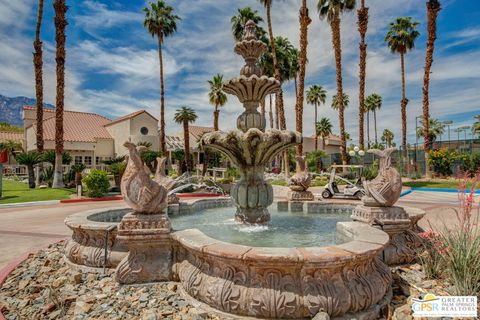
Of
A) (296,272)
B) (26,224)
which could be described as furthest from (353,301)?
(26,224)

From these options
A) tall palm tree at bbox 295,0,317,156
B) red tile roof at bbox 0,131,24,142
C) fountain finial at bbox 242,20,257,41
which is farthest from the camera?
red tile roof at bbox 0,131,24,142

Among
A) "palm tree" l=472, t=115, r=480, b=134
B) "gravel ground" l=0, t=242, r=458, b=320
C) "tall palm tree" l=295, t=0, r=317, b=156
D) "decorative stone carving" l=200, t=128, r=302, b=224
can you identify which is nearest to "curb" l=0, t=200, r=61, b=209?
"gravel ground" l=0, t=242, r=458, b=320

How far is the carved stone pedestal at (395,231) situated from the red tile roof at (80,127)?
3832cm

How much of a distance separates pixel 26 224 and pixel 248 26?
9586 millimetres

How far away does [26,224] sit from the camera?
30.7 ft

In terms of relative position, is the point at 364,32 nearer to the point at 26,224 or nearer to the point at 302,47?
the point at 302,47

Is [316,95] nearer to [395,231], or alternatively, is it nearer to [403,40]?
[403,40]

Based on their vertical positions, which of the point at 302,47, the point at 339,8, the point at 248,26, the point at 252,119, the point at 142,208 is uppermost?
the point at 339,8

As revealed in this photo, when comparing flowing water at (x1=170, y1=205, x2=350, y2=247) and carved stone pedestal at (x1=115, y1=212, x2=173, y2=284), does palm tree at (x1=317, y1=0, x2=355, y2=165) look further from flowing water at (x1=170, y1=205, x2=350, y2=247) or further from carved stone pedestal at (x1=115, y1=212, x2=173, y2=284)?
carved stone pedestal at (x1=115, y1=212, x2=173, y2=284)

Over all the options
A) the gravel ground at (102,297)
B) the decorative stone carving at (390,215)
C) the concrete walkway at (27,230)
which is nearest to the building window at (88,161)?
the concrete walkway at (27,230)

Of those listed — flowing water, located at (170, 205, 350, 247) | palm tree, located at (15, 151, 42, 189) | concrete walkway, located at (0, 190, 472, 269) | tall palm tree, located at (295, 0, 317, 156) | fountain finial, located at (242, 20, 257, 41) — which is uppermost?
tall palm tree, located at (295, 0, 317, 156)

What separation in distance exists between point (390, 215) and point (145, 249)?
4.18 m

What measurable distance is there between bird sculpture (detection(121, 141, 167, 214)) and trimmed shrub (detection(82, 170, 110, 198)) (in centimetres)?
1343

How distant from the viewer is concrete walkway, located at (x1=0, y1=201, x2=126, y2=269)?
6364 millimetres
